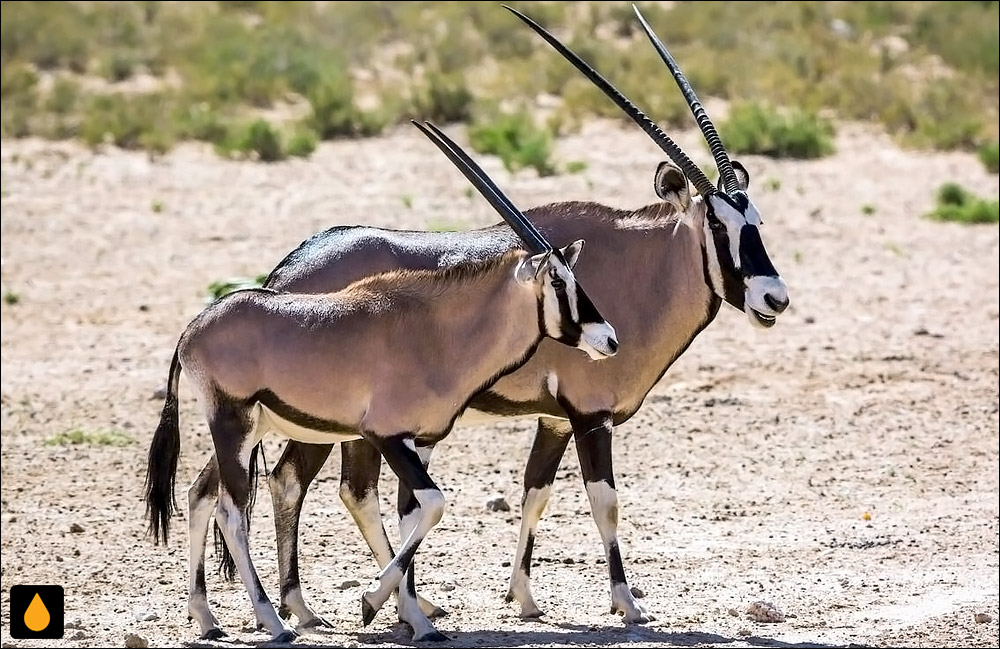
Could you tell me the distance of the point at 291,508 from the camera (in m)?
8.52

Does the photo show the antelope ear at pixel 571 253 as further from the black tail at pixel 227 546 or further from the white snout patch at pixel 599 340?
the black tail at pixel 227 546

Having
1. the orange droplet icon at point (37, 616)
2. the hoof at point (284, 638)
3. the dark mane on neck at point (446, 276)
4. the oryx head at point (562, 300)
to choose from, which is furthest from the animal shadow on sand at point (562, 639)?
the dark mane on neck at point (446, 276)

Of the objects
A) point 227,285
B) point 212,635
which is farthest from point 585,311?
point 227,285

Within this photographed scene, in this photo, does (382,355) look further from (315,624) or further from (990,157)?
(990,157)

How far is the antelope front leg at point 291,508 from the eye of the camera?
8.46 m

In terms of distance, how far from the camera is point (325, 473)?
1164cm

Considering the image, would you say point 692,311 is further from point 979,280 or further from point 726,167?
point 979,280

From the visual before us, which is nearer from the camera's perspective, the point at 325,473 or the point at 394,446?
the point at 394,446

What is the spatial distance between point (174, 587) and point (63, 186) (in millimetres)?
10779

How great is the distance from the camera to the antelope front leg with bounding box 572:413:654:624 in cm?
845

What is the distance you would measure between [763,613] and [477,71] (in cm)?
2057

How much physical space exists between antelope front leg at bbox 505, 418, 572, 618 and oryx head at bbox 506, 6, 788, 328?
1038 mm

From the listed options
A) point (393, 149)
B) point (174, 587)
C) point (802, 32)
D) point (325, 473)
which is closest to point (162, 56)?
point (393, 149)

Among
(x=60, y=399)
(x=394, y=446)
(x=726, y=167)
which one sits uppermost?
(x=726, y=167)
